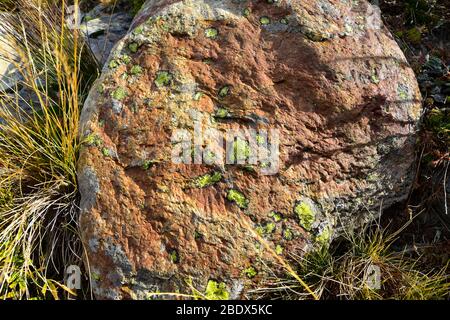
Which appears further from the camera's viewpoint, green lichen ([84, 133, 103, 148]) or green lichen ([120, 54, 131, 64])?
green lichen ([120, 54, 131, 64])

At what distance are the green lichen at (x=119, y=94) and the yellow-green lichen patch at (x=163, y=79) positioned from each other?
20 cm

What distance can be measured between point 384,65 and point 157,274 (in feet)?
6.10

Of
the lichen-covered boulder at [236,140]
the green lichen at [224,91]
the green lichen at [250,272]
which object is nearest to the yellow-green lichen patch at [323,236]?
the lichen-covered boulder at [236,140]

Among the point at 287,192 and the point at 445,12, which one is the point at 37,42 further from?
the point at 445,12

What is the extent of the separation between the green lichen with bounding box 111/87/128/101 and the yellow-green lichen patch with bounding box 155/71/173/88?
0.20m

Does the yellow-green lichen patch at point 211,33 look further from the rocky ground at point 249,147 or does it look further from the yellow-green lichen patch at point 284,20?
the yellow-green lichen patch at point 284,20

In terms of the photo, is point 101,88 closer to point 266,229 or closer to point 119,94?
point 119,94

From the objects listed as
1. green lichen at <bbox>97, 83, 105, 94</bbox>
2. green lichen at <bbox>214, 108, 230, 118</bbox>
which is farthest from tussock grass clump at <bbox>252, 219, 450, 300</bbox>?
green lichen at <bbox>97, 83, 105, 94</bbox>

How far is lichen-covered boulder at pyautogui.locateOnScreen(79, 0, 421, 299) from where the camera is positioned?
2477 mm

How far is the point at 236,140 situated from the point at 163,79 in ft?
1.93

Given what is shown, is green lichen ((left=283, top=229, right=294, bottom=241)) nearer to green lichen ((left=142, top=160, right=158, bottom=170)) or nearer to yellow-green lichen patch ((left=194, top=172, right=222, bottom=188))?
yellow-green lichen patch ((left=194, top=172, right=222, bottom=188))

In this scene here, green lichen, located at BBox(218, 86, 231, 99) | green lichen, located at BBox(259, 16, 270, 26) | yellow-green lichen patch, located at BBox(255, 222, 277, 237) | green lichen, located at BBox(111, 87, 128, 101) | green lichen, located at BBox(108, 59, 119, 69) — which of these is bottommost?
yellow-green lichen patch, located at BBox(255, 222, 277, 237)

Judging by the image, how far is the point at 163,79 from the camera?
2.70 metres

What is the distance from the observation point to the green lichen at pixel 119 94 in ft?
8.84
